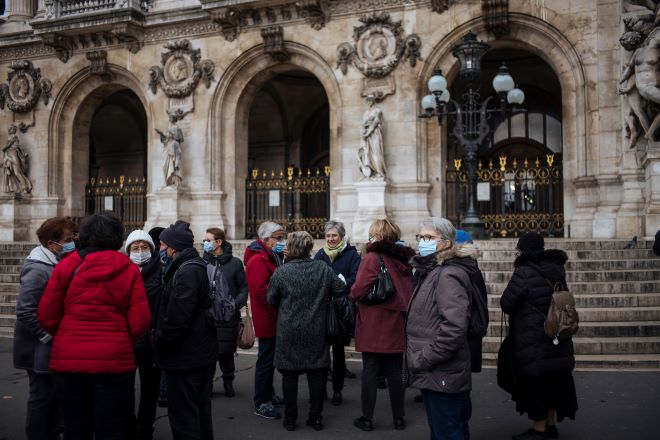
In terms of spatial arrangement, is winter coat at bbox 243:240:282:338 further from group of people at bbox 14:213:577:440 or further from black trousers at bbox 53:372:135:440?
black trousers at bbox 53:372:135:440

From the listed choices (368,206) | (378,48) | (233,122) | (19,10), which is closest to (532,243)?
(368,206)

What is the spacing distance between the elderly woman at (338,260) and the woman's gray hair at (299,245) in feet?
3.08

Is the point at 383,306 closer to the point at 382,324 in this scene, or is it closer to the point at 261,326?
the point at 382,324

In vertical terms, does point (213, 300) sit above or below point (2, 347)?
above

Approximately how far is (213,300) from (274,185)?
13.4m

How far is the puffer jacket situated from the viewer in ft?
13.4

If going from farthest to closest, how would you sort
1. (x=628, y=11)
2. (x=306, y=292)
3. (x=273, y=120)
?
(x=273, y=120)
(x=628, y=11)
(x=306, y=292)

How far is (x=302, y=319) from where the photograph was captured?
5.56m

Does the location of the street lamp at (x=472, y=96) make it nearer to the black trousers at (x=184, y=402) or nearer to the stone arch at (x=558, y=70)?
the stone arch at (x=558, y=70)

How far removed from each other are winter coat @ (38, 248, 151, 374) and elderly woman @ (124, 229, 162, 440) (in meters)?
0.64

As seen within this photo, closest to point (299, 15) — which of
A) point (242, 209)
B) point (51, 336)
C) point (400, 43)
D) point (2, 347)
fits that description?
point (400, 43)

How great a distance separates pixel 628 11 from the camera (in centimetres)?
1370

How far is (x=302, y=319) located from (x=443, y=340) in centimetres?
181

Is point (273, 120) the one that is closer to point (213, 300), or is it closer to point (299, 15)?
point (299, 15)
